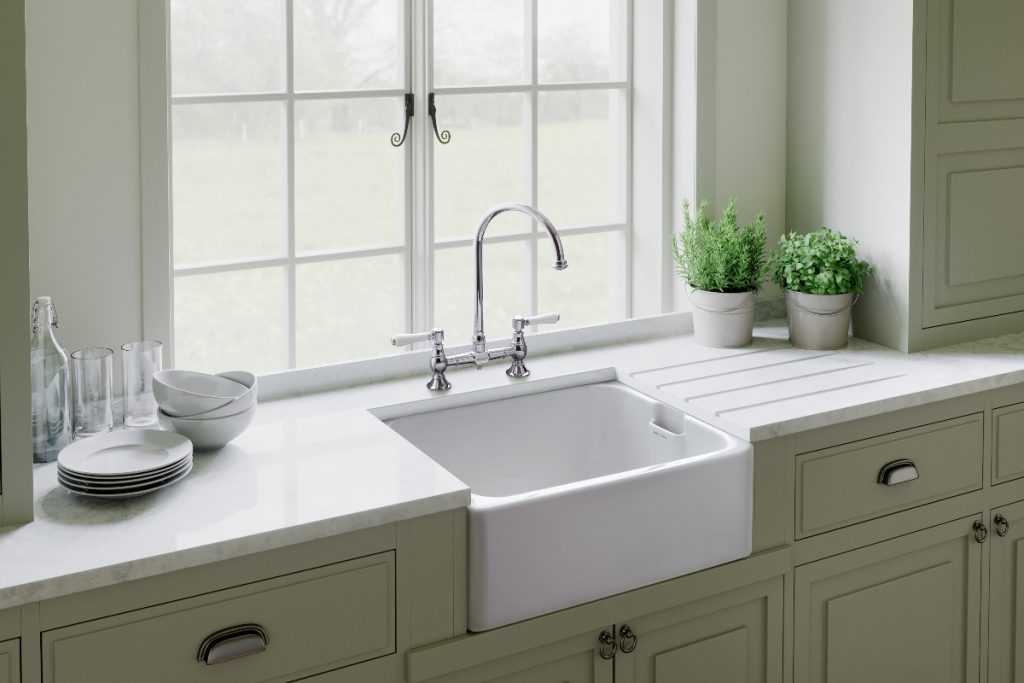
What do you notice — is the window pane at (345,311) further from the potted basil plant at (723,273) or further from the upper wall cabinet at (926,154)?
the upper wall cabinet at (926,154)

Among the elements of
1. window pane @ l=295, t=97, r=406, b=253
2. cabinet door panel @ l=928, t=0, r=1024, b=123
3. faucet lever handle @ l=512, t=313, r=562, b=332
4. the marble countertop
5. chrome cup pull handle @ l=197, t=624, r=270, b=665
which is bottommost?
chrome cup pull handle @ l=197, t=624, r=270, b=665

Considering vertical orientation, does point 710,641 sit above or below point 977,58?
below

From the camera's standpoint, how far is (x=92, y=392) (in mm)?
2053

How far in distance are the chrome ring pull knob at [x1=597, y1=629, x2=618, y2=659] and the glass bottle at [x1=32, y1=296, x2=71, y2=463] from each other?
1.01 m

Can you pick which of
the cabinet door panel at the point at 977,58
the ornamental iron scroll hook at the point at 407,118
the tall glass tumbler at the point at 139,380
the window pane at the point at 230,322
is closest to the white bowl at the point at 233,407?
the tall glass tumbler at the point at 139,380

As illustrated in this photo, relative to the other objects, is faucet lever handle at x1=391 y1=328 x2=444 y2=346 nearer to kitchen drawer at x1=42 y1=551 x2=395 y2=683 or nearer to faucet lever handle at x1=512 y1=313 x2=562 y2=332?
faucet lever handle at x1=512 y1=313 x2=562 y2=332

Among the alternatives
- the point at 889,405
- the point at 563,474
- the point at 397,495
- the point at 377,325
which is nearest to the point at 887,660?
the point at 889,405

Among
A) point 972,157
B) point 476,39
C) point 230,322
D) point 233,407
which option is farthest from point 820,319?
point 230,322

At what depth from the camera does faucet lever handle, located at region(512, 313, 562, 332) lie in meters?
2.42

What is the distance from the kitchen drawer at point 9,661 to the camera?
1.52 m

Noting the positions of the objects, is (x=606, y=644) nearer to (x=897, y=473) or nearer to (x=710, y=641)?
(x=710, y=641)

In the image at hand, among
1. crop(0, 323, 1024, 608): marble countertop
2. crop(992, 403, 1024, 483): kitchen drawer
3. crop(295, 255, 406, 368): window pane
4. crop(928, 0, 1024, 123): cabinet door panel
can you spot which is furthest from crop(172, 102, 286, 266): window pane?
crop(992, 403, 1024, 483): kitchen drawer

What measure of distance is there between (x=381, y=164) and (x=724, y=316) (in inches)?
83.0

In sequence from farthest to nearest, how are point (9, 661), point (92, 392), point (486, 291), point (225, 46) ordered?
point (486, 291)
point (225, 46)
point (92, 392)
point (9, 661)
